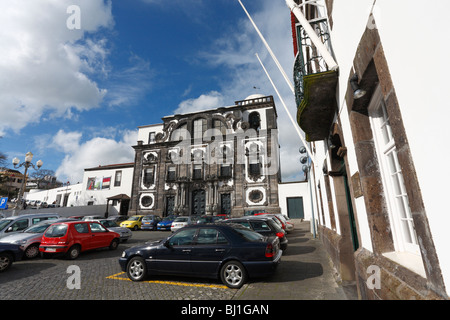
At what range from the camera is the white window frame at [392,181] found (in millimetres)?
3029

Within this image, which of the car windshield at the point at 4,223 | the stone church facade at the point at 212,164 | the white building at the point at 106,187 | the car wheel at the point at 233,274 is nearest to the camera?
the car wheel at the point at 233,274

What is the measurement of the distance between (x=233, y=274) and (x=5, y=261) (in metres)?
7.71

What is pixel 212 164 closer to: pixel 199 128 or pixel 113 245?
pixel 199 128

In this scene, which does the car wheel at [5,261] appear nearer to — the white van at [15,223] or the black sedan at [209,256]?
the white van at [15,223]

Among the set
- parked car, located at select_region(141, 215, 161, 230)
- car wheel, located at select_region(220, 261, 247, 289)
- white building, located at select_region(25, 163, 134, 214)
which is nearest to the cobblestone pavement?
car wheel, located at select_region(220, 261, 247, 289)

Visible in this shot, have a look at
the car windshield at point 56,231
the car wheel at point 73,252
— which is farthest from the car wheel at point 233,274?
the car windshield at point 56,231

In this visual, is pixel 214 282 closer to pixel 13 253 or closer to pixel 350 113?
pixel 350 113

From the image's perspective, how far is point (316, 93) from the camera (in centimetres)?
506

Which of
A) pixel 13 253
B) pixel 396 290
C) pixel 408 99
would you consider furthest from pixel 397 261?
pixel 13 253

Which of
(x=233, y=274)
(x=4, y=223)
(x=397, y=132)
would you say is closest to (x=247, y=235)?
(x=233, y=274)

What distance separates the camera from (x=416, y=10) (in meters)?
1.83

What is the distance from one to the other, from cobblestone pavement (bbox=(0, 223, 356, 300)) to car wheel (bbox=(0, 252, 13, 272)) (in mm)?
212

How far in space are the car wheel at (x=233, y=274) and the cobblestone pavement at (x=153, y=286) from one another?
0.51ft

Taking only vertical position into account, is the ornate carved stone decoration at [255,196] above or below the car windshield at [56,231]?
above
